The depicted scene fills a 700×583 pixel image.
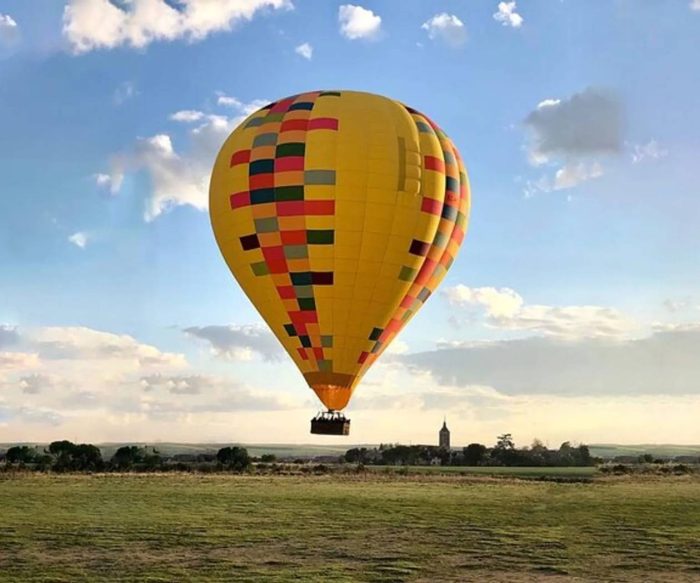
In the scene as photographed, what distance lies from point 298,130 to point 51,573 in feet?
62.4

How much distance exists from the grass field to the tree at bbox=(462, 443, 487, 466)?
375ft

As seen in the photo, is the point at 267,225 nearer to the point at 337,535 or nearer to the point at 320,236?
the point at 320,236

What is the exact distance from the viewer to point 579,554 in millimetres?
24656

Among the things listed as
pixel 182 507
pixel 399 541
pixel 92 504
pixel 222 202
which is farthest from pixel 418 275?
pixel 92 504

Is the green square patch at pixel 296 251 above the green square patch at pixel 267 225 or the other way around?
the other way around

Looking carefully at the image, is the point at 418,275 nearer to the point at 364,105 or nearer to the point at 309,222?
the point at 309,222

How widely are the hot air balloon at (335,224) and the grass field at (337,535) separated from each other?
18.0 feet

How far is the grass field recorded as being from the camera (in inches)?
846

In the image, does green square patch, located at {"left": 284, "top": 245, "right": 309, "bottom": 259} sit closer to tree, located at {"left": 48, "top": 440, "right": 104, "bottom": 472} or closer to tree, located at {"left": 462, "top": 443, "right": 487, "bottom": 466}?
tree, located at {"left": 48, "top": 440, "right": 104, "bottom": 472}

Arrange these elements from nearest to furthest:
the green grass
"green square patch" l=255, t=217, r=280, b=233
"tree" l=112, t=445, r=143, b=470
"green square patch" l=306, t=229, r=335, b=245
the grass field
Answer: the grass field, "green square patch" l=306, t=229, r=335, b=245, "green square patch" l=255, t=217, r=280, b=233, the green grass, "tree" l=112, t=445, r=143, b=470

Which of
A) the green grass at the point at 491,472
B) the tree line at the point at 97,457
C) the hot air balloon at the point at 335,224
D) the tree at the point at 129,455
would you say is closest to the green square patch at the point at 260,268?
the hot air balloon at the point at 335,224

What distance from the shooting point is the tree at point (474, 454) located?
159087 mm

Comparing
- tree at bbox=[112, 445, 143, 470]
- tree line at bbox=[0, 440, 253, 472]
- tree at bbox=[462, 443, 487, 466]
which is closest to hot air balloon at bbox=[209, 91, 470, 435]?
tree line at bbox=[0, 440, 253, 472]

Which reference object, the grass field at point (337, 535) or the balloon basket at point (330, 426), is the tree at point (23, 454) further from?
the balloon basket at point (330, 426)
